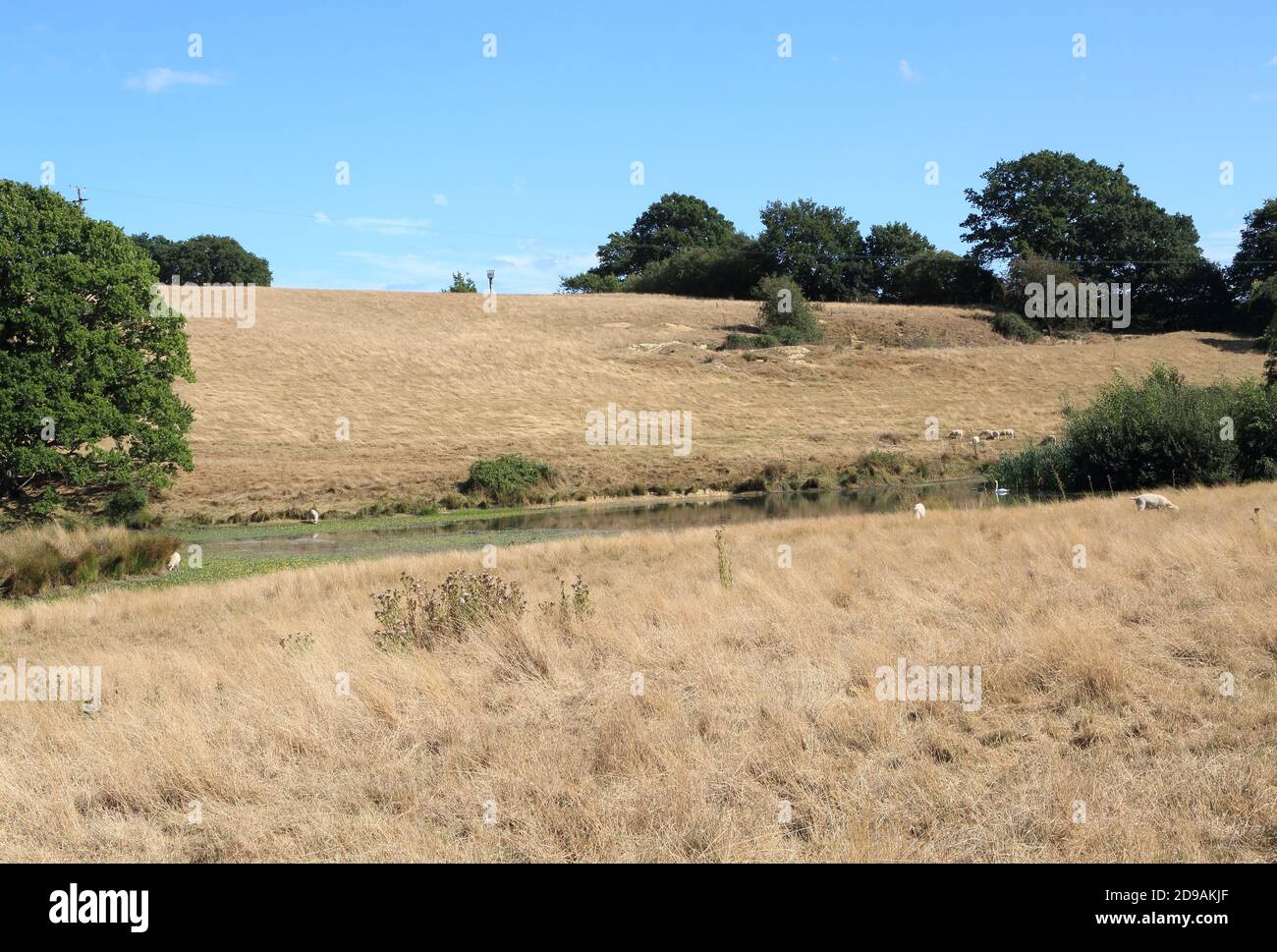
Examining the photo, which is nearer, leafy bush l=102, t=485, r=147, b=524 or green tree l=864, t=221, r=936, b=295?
leafy bush l=102, t=485, r=147, b=524

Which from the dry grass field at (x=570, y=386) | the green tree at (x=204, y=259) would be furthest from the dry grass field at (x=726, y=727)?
Answer: the green tree at (x=204, y=259)

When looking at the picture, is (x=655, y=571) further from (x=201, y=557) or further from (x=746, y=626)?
(x=201, y=557)

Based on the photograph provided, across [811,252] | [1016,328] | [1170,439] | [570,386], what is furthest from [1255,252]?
[1170,439]

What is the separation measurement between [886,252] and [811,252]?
9783mm

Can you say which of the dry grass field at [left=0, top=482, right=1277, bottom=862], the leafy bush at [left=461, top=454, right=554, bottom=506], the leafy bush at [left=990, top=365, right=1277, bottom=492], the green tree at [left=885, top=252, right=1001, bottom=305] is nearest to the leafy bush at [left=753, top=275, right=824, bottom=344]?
the green tree at [left=885, top=252, right=1001, bottom=305]

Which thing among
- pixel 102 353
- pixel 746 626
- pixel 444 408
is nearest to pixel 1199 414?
pixel 746 626

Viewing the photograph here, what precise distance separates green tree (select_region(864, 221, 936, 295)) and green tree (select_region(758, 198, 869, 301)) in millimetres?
1719

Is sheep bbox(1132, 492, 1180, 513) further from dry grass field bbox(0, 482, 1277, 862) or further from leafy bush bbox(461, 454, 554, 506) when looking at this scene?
leafy bush bbox(461, 454, 554, 506)

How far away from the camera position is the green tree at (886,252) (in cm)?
9656

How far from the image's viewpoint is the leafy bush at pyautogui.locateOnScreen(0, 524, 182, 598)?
22984 millimetres

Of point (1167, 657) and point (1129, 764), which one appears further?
point (1167, 657)

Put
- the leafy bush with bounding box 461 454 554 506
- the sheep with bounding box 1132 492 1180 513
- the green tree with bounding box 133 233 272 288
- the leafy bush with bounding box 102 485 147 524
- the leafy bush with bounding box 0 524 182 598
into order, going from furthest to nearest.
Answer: the green tree with bounding box 133 233 272 288 < the leafy bush with bounding box 461 454 554 506 < the leafy bush with bounding box 102 485 147 524 < the leafy bush with bounding box 0 524 182 598 < the sheep with bounding box 1132 492 1180 513

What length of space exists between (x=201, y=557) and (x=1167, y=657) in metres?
24.9
